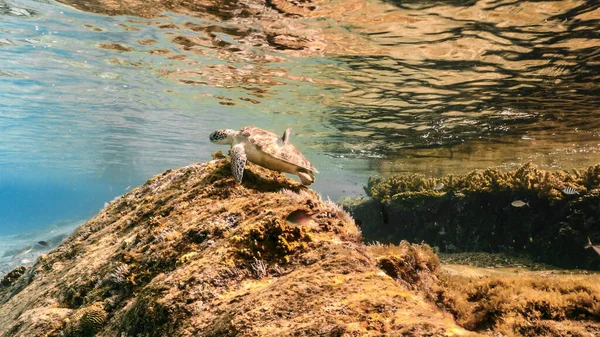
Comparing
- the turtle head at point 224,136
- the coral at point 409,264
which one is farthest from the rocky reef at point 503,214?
the coral at point 409,264

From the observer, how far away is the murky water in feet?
33.8

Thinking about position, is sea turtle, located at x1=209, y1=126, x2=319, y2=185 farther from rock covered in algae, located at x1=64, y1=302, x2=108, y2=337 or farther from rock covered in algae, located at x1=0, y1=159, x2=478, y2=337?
rock covered in algae, located at x1=64, y1=302, x2=108, y2=337

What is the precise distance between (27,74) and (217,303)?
23.5 metres

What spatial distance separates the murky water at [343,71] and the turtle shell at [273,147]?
5820mm

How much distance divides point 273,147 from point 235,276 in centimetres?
279

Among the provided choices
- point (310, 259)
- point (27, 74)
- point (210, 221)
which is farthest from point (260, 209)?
point (27, 74)

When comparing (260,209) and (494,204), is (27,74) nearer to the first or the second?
(260,209)

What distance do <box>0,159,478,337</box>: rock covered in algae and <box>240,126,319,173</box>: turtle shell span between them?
0.38 metres

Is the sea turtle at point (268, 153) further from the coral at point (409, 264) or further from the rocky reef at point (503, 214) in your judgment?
the rocky reef at point (503, 214)

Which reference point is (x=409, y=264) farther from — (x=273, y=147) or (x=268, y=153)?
(x=273, y=147)

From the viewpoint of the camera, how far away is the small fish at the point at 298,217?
3.51 metres

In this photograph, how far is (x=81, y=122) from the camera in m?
31.5

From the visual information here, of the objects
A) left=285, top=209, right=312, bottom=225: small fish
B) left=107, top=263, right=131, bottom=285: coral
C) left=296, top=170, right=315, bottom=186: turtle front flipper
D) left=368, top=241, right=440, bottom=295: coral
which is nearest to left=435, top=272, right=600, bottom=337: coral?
left=368, top=241, right=440, bottom=295: coral

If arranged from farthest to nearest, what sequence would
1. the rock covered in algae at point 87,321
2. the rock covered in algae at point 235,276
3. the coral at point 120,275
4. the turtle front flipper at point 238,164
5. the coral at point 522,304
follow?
the turtle front flipper at point 238,164, the coral at point 120,275, the rock covered in algae at point 87,321, the coral at point 522,304, the rock covered in algae at point 235,276
